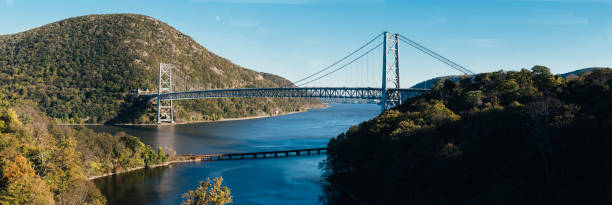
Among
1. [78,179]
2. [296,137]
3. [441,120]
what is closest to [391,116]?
[441,120]

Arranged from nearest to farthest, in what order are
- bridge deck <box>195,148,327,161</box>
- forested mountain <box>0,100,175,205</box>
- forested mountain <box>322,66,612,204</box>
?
forested mountain <box>322,66,612,204</box> < forested mountain <box>0,100,175,205</box> < bridge deck <box>195,148,327,161</box>

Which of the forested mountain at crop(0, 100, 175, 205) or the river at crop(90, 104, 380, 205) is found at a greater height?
the forested mountain at crop(0, 100, 175, 205)

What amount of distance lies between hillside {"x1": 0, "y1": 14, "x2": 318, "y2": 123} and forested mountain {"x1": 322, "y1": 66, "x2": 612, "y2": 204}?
52045 millimetres

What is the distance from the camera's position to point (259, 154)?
118 feet

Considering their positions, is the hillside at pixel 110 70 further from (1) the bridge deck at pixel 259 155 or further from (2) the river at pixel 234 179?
(1) the bridge deck at pixel 259 155

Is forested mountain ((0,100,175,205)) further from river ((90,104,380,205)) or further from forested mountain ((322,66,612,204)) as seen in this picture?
forested mountain ((322,66,612,204))

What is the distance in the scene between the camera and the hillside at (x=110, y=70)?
6800cm

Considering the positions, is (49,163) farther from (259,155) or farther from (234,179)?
(259,155)

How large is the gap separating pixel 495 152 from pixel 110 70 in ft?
249

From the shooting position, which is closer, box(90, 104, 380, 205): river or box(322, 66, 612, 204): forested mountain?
box(322, 66, 612, 204): forested mountain

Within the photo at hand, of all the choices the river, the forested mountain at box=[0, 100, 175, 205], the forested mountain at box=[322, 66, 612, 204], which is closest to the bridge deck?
the river

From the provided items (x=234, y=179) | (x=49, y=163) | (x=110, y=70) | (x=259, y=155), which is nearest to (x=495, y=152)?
(x=234, y=179)

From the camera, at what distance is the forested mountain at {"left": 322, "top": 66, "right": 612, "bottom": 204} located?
1346 cm

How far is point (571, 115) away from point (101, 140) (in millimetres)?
25375
